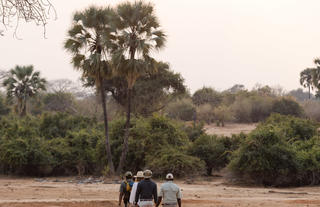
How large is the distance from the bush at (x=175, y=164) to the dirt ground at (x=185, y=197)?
5.50ft

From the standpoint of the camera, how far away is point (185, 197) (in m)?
15.5

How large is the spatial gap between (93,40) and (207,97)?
40843mm

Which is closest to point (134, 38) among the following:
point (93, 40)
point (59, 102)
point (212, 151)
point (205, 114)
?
point (93, 40)

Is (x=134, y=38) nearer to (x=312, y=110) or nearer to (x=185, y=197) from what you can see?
(x=185, y=197)

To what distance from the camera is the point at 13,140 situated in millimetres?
25125

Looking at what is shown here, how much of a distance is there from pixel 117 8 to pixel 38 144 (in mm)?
9610

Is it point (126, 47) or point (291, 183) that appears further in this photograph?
point (126, 47)

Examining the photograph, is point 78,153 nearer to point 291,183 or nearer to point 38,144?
point 38,144

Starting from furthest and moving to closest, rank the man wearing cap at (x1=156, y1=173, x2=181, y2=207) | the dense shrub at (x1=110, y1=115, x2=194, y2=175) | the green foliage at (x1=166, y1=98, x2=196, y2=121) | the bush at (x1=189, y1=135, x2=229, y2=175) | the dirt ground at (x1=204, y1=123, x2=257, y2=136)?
the green foliage at (x1=166, y1=98, x2=196, y2=121)
the dirt ground at (x1=204, y1=123, x2=257, y2=136)
the bush at (x1=189, y1=135, x2=229, y2=175)
the dense shrub at (x1=110, y1=115, x2=194, y2=175)
the man wearing cap at (x1=156, y1=173, x2=181, y2=207)

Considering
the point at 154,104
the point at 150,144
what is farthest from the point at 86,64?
the point at 154,104

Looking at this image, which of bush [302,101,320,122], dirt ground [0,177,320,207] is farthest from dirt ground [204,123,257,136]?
dirt ground [0,177,320,207]

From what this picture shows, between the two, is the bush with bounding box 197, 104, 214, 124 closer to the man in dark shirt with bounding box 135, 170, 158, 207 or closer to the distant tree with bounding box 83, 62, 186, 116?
the distant tree with bounding box 83, 62, 186, 116

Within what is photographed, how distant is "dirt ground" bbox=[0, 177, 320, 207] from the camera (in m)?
13.7

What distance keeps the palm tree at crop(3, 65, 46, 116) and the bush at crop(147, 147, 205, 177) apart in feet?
69.3
